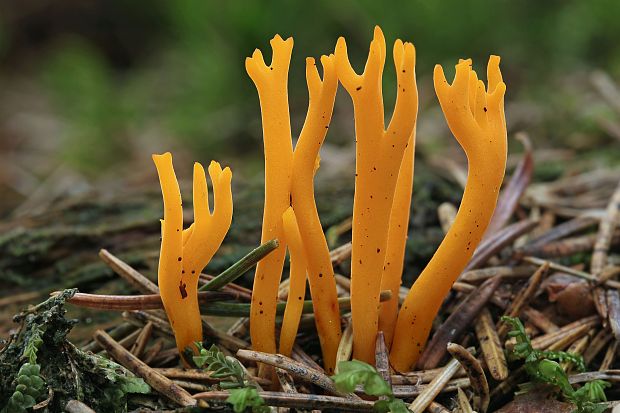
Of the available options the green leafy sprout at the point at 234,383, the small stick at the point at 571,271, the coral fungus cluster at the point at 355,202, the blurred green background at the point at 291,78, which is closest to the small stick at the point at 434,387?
the coral fungus cluster at the point at 355,202

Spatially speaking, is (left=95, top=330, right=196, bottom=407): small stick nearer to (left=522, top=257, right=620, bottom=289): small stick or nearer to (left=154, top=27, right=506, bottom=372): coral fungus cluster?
(left=154, top=27, right=506, bottom=372): coral fungus cluster

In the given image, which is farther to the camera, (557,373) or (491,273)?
(491,273)

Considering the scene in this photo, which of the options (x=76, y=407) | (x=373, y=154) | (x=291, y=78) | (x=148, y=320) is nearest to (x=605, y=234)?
(x=373, y=154)

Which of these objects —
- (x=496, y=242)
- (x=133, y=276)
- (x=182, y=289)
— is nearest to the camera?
(x=182, y=289)

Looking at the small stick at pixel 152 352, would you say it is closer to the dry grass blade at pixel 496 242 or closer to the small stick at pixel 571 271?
the dry grass blade at pixel 496 242

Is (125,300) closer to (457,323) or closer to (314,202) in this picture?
(314,202)

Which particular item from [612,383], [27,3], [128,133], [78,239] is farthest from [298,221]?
[27,3]

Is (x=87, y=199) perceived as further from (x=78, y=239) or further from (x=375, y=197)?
(x=375, y=197)

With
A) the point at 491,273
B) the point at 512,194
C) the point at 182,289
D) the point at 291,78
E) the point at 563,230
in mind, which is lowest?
the point at 182,289
